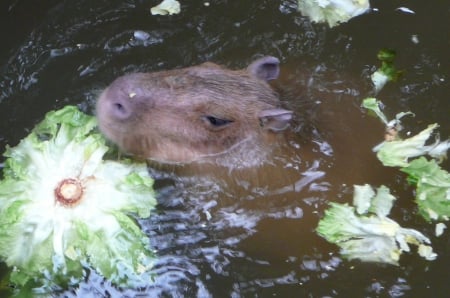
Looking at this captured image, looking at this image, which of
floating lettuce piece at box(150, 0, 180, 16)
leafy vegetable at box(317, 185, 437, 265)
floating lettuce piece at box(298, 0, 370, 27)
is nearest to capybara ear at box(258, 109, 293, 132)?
leafy vegetable at box(317, 185, 437, 265)

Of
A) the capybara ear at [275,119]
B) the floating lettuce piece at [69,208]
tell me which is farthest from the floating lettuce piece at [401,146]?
the floating lettuce piece at [69,208]

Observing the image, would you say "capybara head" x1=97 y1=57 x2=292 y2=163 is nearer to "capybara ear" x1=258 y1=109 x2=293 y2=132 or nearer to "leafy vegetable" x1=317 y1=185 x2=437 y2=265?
"capybara ear" x1=258 y1=109 x2=293 y2=132

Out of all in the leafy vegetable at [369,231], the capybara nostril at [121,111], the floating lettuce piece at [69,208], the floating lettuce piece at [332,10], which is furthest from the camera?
the floating lettuce piece at [332,10]

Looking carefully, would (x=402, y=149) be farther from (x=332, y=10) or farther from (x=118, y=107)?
(x=118, y=107)

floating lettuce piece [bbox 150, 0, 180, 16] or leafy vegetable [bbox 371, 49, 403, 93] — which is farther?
floating lettuce piece [bbox 150, 0, 180, 16]

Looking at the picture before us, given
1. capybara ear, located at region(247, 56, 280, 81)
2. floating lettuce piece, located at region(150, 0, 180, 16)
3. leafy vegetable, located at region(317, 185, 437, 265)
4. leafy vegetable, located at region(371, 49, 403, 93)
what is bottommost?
leafy vegetable, located at region(317, 185, 437, 265)

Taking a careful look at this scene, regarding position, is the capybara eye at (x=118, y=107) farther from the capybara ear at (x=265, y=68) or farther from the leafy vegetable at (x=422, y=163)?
the leafy vegetable at (x=422, y=163)
